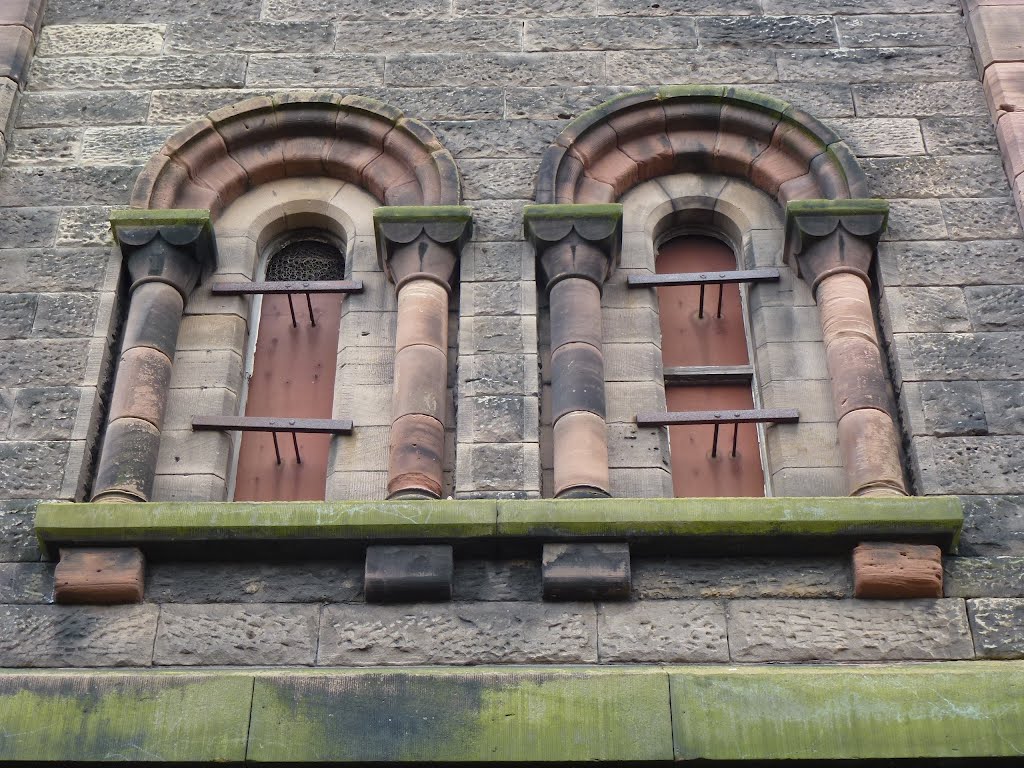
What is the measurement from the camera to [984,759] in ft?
23.2

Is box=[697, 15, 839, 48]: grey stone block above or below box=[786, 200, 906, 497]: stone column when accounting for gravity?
above

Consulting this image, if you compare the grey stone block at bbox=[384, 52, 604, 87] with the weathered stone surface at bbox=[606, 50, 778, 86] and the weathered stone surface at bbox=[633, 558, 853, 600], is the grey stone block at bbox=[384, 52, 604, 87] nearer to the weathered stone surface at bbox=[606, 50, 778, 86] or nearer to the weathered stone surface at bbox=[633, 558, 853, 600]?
the weathered stone surface at bbox=[606, 50, 778, 86]

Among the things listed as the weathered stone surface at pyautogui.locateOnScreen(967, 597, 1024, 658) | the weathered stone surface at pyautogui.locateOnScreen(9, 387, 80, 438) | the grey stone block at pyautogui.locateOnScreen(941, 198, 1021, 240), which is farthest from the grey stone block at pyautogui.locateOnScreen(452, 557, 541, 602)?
the grey stone block at pyautogui.locateOnScreen(941, 198, 1021, 240)

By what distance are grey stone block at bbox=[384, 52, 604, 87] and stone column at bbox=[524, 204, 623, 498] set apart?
1303 millimetres

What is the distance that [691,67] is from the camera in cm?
1041

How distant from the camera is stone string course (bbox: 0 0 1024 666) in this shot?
25.8 feet

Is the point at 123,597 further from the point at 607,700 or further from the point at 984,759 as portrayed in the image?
the point at 984,759

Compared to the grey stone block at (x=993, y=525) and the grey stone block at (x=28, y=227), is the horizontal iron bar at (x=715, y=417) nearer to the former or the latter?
the grey stone block at (x=993, y=525)

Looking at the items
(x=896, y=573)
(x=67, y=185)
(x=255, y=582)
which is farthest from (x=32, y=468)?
(x=896, y=573)

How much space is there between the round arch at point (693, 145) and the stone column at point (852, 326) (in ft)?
1.20

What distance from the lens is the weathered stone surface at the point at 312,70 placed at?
1038 centimetres

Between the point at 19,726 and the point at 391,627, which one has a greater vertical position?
the point at 391,627

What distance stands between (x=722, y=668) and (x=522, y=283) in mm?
2810

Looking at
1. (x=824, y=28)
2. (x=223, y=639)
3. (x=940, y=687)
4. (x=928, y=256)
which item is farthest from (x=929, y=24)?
(x=223, y=639)
